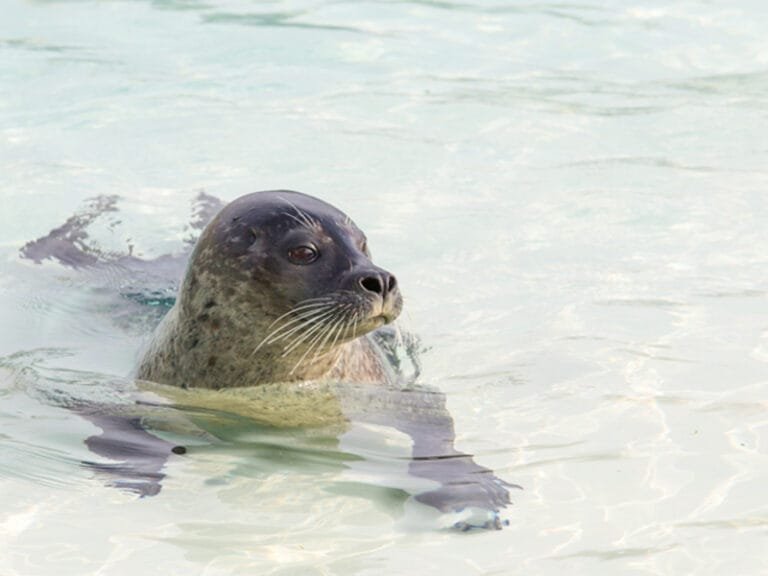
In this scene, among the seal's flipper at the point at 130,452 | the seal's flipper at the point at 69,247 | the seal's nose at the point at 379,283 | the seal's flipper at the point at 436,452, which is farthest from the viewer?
the seal's flipper at the point at 69,247

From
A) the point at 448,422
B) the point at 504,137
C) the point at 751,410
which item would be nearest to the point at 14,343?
the point at 448,422

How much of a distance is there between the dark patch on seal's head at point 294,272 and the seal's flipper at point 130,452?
20.3 inches

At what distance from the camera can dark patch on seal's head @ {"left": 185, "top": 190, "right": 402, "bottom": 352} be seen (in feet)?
15.9

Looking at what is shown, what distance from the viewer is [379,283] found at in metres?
4.83

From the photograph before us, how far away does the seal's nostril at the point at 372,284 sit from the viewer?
483cm

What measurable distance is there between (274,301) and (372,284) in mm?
417

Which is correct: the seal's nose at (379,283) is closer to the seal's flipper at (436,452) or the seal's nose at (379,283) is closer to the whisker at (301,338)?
the whisker at (301,338)

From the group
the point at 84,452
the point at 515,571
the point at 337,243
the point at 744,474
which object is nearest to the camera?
the point at 515,571

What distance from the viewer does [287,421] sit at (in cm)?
506

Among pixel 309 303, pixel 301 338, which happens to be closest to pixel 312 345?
pixel 301 338

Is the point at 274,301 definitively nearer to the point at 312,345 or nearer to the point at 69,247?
the point at 312,345

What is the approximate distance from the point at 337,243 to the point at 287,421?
588 mm

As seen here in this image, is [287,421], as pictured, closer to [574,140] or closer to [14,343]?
[14,343]

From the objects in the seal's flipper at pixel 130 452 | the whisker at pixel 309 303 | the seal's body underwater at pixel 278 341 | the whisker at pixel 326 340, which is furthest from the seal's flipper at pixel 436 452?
the seal's flipper at pixel 130 452
